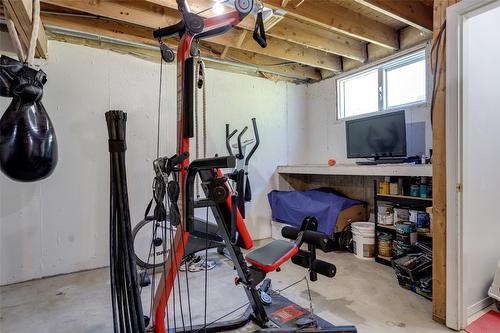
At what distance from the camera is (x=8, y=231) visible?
2768mm

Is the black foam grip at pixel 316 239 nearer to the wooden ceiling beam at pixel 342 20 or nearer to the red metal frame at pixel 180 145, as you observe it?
the red metal frame at pixel 180 145

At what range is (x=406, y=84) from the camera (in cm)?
350

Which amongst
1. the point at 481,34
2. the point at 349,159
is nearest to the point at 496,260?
the point at 481,34

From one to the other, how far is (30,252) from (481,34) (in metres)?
4.36

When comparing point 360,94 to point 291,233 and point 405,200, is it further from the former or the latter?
point 291,233

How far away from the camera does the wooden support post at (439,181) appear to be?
6.47 ft

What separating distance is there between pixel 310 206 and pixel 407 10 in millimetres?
2330

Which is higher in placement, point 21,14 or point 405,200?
point 21,14

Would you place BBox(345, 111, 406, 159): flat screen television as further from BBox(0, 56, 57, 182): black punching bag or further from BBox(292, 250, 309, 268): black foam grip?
BBox(0, 56, 57, 182): black punching bag

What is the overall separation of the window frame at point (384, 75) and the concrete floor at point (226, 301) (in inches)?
76.5

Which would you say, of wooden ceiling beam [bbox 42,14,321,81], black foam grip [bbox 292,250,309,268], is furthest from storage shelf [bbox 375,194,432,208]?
wooden ceiling beam [bbox 42,14,321,81]

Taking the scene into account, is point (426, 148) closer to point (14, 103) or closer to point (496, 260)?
point (496, 260)

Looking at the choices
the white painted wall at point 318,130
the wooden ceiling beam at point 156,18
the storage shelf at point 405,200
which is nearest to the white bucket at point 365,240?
the storage shelf at point 405,200

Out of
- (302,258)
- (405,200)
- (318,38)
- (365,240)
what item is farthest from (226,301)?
(318,38)
